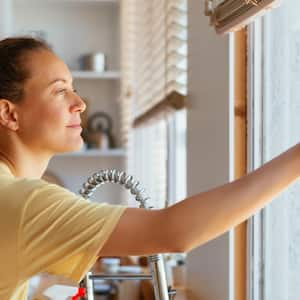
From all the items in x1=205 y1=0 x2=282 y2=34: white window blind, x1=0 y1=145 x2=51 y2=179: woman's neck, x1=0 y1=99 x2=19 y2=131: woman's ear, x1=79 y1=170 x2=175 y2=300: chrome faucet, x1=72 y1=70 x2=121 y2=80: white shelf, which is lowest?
x1=79 y1=170 x2=175 y2=300: chrome faucet

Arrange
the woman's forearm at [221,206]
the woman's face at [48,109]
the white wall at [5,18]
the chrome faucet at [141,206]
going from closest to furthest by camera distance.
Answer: the woman's forearm at [221,206] < the woman's face at [48,109] < the chrome faucet at [141,206] < the white wall at [5,18]

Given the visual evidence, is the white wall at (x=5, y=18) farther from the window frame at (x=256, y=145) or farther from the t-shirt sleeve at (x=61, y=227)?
the t-shirt sleeve at (x=61, y=227)

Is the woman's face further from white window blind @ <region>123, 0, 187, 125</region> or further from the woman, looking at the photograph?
white window blind @ <region>123, 0, 187, 125</region>

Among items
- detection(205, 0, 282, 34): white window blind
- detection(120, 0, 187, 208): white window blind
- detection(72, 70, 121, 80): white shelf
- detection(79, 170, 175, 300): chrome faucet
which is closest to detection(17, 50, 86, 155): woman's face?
detection(79, 170, 175, 300): chrome faucet

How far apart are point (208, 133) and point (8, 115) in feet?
2.46

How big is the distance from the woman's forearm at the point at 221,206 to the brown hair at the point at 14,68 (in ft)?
1.28

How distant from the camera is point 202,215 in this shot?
98 centimetres

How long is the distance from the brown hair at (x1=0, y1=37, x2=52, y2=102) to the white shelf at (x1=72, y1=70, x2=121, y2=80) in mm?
3814

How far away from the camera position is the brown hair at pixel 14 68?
124 centimetres

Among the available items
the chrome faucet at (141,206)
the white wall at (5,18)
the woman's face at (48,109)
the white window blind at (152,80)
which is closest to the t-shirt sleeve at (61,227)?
the woman's face at (48,109)

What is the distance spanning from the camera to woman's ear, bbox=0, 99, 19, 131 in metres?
1.23

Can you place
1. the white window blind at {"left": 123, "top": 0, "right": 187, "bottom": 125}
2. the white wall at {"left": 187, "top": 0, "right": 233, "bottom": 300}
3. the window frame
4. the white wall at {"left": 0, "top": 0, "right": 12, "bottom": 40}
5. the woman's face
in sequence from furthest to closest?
the white wall at {"left": 0, "top": 0, "right": 12, "bottom": 40} → the white window blind at {"left": 123, "top": 0, "right": 187, "bottom": 125} → the white wall at {"left": 187, "top": 0, "right": 233, "bottom": 300} → the window frame → the woman's face

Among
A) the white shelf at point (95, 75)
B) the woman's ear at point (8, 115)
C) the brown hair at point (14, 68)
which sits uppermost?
the white shelf at point (95, 75)

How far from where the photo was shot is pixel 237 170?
1681 millimetres
